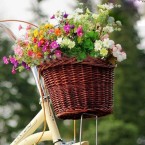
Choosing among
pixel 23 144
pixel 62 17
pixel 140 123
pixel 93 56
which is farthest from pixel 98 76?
pixel 140 123

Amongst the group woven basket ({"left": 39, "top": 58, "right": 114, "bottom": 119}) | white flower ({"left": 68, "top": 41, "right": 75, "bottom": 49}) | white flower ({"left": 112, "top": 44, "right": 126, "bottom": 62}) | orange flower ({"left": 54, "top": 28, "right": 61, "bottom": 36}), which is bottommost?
woven basket ({"left": 39, "top": 58, "right": 114, "bottom": 119})

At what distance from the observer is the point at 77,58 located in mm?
3324

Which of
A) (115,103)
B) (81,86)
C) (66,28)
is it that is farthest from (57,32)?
(115,103)

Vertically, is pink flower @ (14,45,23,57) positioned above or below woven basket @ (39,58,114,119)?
above

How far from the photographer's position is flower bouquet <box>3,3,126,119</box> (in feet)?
10.9

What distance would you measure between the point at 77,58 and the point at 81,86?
125 mm

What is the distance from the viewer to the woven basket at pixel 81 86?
3.34 m

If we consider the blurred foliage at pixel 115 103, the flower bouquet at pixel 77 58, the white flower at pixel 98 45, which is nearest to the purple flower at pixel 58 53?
the flower bouquet at pixel 77 58

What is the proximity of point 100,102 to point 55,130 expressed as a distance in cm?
33

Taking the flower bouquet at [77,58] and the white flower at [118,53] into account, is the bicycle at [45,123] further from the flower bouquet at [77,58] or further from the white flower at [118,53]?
the white flower at [118,53]

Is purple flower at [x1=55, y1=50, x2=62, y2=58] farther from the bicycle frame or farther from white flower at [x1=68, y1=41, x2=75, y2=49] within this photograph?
the bicycle frame

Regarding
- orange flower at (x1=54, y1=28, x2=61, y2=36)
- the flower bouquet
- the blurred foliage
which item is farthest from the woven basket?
the blurred foliage

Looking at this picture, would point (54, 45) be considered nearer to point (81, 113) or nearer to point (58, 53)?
point (58, 53)

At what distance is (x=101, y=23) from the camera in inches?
134
